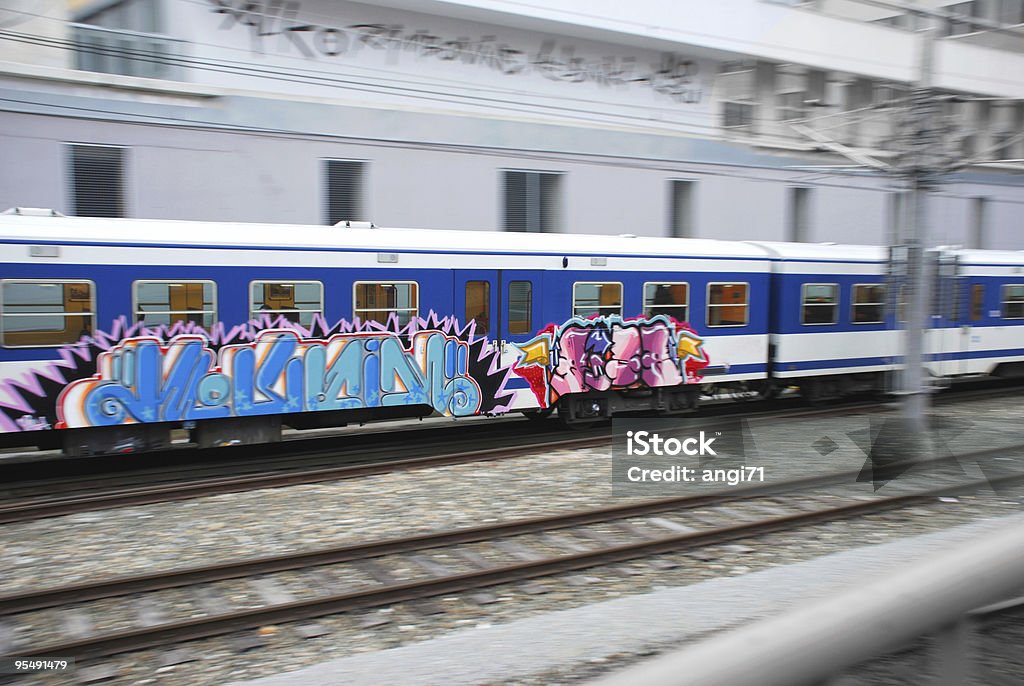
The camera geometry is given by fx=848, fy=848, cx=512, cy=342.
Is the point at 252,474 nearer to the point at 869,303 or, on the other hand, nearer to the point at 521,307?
the point at 521,307

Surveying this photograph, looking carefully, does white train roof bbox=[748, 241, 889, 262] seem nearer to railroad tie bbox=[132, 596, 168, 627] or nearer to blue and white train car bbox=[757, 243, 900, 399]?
blue and white train car bbox=[757, 243, 900, 399]

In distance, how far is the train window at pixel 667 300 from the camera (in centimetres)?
1427

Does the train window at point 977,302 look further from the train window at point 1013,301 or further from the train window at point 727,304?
the train window at point 727,304

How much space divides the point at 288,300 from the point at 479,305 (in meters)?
2.87

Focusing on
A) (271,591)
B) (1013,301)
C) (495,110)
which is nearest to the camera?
(271,591)

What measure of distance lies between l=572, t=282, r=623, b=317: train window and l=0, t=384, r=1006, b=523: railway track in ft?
6.58

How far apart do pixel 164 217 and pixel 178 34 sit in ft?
11.9

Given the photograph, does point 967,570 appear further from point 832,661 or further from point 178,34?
point 178,34

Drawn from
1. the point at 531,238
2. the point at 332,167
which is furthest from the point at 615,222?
the point at 531,238

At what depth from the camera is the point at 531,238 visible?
1336 centimetres

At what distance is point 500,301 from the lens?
12961 mm

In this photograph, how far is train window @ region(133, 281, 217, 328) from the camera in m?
10.5

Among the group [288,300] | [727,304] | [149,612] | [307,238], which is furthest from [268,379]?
[727,304]

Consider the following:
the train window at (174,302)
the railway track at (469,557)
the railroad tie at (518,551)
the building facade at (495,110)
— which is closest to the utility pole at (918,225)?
the building facade at (495,110)
